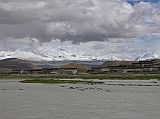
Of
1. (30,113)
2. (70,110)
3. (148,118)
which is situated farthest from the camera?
(70,110)

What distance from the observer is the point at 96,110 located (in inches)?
1550

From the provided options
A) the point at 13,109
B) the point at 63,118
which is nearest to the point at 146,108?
the point at 63,118

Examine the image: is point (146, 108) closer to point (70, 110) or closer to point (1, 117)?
point (70, 110)

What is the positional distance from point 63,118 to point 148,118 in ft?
25.5

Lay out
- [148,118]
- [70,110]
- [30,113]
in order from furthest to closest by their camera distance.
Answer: [70,110]
[30,113]
[148,118]

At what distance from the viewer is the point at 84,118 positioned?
33.7 m

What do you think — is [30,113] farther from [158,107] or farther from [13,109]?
[158,107]

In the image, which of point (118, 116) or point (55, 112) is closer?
point (118, 116)

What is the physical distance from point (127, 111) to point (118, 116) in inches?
151

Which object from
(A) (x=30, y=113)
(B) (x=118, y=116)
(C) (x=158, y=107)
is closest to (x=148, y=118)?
(B) (x=118, y=116)

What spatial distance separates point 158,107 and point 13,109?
16.3 m

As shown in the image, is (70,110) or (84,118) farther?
(70,110)

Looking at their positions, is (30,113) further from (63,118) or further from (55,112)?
(63,118)

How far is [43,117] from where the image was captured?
34375 millimetres
